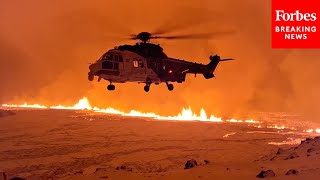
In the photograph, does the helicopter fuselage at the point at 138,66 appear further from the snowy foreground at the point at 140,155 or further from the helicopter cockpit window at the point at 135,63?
the snowy foreground at the point at 140,155

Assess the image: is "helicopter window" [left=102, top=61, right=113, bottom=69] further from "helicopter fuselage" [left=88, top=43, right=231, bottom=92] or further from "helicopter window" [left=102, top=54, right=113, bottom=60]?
"helicopter window" [left=102, top=54, right=113, bottom=60]

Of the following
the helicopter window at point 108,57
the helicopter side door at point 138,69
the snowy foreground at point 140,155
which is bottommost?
the snowy foreground at point 140,155

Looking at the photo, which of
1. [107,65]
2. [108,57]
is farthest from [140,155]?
[107,65]

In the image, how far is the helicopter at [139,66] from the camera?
1563 centimetres

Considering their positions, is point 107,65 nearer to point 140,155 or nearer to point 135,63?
point 135,63

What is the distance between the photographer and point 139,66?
16.3 meters

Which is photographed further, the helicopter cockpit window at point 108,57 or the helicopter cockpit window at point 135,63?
the helicopter cockpit window at point 135,63

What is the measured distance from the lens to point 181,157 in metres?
32.2

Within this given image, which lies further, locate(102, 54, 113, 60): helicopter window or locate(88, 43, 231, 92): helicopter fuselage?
locate(102, 54, 113, 60): helicopter window

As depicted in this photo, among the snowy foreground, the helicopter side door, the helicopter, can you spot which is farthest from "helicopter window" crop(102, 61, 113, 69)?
the snowy foreground

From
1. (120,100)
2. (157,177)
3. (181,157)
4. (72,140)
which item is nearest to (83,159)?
(181,157)

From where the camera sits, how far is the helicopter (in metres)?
15.6

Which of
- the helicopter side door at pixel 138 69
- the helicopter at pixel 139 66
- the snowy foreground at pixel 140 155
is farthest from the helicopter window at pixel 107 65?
the snowy foreground at pixel 140 155

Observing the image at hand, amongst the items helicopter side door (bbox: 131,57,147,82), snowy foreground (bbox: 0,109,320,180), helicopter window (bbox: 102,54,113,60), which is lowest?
snowy foreground (bbox: 0,109,320,180)
